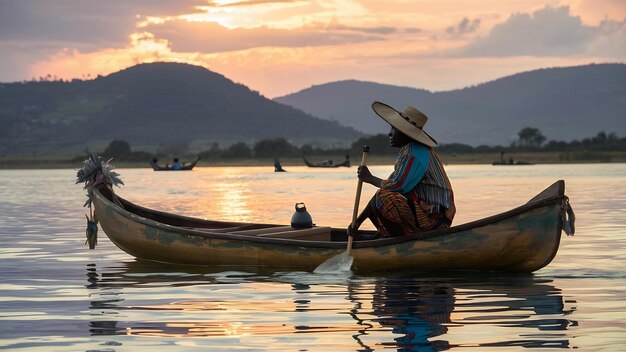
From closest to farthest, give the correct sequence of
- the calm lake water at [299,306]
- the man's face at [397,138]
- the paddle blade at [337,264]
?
the calm lake water at [299,306] < the man's face at [397,138] < the paddle blade at [337,264]

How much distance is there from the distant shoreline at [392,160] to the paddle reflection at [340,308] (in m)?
84.7

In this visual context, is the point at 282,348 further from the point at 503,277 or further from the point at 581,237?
the point at 581,237

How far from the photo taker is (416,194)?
1330 centimetres

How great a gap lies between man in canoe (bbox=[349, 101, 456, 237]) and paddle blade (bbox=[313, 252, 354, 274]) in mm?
336

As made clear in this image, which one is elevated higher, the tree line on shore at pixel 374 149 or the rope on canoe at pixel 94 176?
the tree line on shore at pixel 374 149

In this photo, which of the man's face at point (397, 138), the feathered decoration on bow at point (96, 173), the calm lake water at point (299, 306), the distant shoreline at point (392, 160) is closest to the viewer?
the calm lake water at point (299, 306)

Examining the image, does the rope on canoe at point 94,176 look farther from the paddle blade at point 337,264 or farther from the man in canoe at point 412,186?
the man in canoe at point 412,186

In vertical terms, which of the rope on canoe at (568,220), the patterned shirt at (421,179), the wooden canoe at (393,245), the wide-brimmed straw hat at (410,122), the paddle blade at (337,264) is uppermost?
the wide-brimmed straw hat at (410,122)

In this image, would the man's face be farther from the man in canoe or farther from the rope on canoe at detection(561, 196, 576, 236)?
the rope on canoe at detection(561, 196, 576, 236)

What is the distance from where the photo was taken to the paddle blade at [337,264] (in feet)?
44.2

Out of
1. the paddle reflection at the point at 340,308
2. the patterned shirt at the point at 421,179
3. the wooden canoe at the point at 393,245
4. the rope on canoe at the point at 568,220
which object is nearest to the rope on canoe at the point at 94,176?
the wooden canoe at the point at 393,245

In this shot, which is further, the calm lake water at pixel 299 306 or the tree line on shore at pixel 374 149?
the tree line on shore at pixel 374 149

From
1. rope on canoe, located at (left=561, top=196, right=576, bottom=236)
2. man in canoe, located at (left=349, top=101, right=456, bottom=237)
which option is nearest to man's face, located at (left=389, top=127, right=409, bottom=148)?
man in canoe, located at (left=349, top=101, right=456, bottom=237)

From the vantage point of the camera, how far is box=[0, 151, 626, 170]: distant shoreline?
9712 cm
